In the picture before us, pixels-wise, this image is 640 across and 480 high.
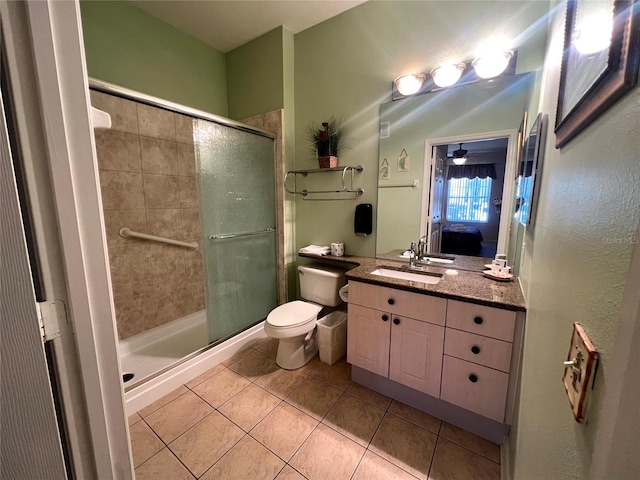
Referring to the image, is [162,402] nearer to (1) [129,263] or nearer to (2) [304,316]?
(2) [304,316]

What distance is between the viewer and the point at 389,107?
2.03 metres

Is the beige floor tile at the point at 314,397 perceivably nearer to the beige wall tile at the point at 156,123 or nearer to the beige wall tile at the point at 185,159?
the beige wall tile at the point at 185,159

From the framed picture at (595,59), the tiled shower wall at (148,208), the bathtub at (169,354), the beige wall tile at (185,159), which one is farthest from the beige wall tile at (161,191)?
the framed picture at (595,59)

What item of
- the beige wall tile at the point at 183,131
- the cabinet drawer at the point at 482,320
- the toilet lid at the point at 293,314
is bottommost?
the toilet lid at the point at 293,314

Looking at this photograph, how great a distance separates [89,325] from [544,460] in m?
1.10

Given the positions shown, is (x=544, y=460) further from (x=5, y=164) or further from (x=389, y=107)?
(x=389, y=107)

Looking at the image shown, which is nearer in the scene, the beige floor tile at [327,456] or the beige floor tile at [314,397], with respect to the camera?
the beige floor tile at [327,456]

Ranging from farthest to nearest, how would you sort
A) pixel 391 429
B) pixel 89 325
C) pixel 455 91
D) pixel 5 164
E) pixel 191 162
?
pixel 191 162 < pixel 455 91 < pixel 391 429 < pixel 89 325 < pixel 5 164

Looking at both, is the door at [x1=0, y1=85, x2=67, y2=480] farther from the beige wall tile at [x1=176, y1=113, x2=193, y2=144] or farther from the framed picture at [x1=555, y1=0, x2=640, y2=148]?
the beige wall tile at [x1=176, y1=113, x2=193, y2=144]

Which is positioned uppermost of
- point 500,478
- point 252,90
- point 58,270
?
point 252,90

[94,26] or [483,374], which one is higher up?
[94,26]

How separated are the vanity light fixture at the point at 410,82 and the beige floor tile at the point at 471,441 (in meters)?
2.23

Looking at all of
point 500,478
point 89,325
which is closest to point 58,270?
point 89,325

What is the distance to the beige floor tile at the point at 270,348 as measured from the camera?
2231 millimetres
